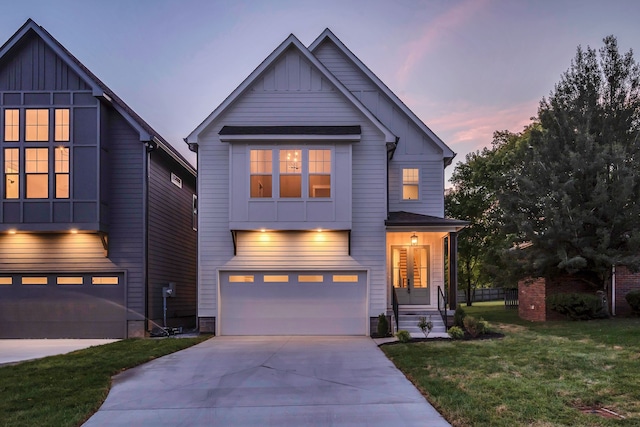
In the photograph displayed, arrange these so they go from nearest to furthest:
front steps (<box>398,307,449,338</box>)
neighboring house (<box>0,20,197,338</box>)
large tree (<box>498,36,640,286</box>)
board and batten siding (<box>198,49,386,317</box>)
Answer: front steps (<box>398,307,449,338</box>) → neighboring house (<box>0,20,197,338</box>) → board and batten siding (<box>198,49,386,317</box>) → large tree (<box>498,36,640,286</box>)

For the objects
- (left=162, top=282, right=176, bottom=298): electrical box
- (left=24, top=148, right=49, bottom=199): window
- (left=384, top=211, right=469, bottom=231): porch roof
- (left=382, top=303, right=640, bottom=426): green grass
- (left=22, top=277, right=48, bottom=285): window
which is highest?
(left=24, top=148, right=49, bottom=199): window

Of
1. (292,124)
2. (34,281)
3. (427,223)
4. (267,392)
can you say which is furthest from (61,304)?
(427,223)

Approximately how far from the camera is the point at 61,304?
15.3 m

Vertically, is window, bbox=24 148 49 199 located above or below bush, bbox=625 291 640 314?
above

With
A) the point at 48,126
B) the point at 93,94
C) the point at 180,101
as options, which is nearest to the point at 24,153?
the point at 48,126

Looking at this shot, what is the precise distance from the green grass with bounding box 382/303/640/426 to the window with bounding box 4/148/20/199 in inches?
457

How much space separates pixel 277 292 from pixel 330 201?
130 inches

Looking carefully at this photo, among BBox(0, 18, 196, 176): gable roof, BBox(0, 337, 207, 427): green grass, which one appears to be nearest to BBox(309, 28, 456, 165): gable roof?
BBox(0, 18, 196, 176): gable roof

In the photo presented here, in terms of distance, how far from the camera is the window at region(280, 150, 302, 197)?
1496 cm

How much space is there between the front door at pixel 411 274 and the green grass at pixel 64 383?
742 centimetres

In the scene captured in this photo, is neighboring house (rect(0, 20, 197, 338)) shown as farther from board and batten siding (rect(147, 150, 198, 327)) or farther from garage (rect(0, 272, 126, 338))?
board and batten siding (rect(147, 150, 198, 327))

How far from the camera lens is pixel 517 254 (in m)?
17.9

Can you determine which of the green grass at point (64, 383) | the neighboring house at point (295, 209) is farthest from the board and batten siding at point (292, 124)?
the green grass at point (64, 383)

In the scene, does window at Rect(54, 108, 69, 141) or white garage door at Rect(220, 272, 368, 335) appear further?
white garage door at Rect(220, 272, 368, 335)
